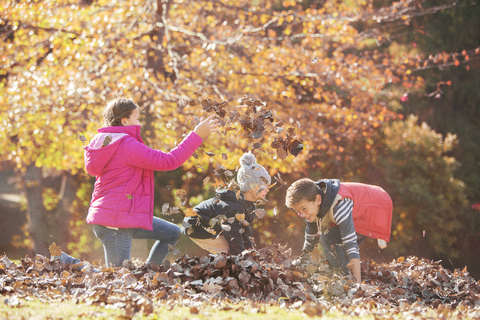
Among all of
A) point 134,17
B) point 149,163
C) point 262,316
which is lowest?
point 262,316

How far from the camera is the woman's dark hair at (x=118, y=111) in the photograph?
3.15 m

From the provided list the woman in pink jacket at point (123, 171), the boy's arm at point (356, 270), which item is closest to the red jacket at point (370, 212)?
the boy's arm at point (356, 270)

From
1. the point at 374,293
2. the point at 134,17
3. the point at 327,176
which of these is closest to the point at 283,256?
the point at 374,293

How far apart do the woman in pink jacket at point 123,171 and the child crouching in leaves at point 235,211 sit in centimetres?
65

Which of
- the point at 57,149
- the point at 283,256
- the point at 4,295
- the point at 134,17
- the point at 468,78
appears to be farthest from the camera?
the point at 468,78

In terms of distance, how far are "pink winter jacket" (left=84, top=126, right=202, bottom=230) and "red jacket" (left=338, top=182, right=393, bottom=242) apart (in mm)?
1544

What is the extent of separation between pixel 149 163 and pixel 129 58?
12.8ft

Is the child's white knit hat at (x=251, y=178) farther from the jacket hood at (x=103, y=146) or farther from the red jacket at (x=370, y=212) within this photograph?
the jacket hood at (x=103, y=146)

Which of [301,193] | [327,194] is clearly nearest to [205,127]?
[301,193]

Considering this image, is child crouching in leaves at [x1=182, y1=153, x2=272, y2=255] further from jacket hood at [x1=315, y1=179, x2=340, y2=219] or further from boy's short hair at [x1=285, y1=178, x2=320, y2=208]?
jacket hood at [x1=315, y1=179, x2=340, y2=219]

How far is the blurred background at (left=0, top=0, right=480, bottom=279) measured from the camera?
6047mm

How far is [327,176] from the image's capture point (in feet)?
24.0

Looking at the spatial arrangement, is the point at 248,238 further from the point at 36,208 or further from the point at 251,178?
the point at 36,208

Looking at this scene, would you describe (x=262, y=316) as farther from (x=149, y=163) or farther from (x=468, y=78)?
(x=468, y=78)
